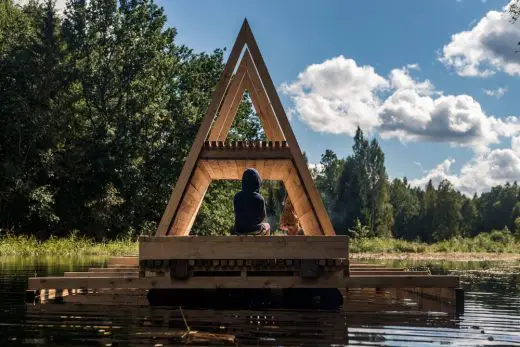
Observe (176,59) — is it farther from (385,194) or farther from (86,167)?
(385,194)

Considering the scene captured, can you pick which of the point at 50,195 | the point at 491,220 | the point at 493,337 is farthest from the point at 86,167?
the point at 491,220

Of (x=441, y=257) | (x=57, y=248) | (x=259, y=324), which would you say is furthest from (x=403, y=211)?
(x=259, y=324)

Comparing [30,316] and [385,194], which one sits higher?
[385,194]

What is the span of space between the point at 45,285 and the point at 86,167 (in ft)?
107

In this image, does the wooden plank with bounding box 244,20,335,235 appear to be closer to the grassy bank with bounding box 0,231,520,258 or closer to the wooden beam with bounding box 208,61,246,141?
the wooden beam with bounding box 208,61,246,141

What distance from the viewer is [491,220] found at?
125250 mm

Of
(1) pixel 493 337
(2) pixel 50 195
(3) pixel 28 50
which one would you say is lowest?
(1) pixel 493 337

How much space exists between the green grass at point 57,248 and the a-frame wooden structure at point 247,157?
66.4 ft

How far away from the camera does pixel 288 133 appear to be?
46.1 feet

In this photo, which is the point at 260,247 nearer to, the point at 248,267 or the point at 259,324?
the point at 248,267

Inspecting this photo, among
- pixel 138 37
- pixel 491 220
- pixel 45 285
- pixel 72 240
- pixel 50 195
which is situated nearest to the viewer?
pixel 45 285

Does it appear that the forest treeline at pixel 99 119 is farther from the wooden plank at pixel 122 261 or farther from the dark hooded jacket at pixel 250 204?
the dark hooded jacket at pixel 250 204

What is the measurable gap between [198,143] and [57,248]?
77.5 feet

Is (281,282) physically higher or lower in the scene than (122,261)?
lower
